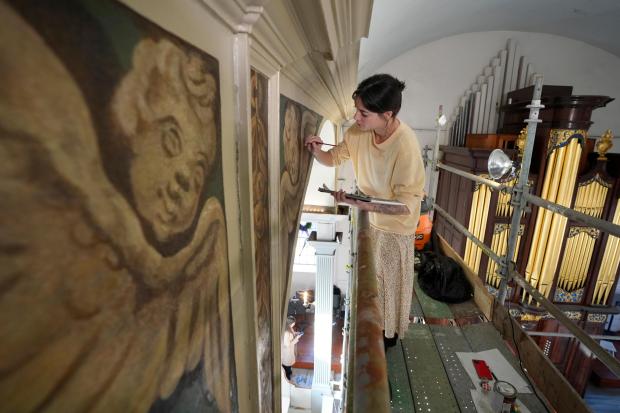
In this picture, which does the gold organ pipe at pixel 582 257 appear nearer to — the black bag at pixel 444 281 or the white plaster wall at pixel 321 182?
the black bag at pixel 444 281

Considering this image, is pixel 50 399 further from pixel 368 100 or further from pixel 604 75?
pixel 604 75

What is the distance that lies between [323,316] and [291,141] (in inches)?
168

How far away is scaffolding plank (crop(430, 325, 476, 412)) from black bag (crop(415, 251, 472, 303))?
1.38ft

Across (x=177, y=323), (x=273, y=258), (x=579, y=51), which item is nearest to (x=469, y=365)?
(x=273, y=258)

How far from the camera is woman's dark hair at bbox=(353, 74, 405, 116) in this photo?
148cm

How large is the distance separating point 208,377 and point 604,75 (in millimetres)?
8729

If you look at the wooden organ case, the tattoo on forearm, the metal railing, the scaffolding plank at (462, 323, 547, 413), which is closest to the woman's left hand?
the tattoo on forearm

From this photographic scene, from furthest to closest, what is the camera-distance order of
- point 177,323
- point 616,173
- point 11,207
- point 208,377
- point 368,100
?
point 616,173 < point 368,100 < point 208,377 < point 177,323 < point 11,207

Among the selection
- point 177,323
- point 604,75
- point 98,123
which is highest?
point 604,75

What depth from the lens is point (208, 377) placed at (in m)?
0.69

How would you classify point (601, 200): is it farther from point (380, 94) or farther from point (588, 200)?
point (380, 94)

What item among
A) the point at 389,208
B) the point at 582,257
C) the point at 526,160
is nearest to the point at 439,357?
the point at 389,208

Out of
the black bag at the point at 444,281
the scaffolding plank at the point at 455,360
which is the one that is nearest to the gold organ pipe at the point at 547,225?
the black bag at the point at 444,281

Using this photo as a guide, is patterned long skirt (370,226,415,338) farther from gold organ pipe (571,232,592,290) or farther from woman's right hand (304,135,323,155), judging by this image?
gold organ pipe (571,232,592,290)
